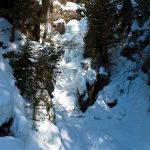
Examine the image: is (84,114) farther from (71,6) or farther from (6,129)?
(71,6)

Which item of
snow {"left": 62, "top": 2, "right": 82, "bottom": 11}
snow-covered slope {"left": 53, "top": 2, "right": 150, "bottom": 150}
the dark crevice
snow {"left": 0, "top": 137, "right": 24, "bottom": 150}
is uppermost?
snow {"left": 0, "top": 137, "right": 24, "bottom": 150}

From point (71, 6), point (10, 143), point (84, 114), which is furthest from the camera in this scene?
point (71, 6)

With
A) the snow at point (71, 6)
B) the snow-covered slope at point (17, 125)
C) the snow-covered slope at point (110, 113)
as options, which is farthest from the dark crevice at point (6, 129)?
the snow at point (71, 6)

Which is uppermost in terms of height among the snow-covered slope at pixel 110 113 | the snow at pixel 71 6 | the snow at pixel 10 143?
the snow at pixel 10 143

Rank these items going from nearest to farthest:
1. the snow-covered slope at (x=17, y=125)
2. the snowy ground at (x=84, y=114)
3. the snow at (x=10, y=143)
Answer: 1. the snow at (x=10, y=143)
2. the snow-covered slope at (x=17, y=125)
3. the snowy ground at (x=84, y=114)

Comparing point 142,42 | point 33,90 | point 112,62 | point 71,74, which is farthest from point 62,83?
point 33,90

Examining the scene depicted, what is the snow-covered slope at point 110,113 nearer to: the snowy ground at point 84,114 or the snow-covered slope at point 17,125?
the snowy ground at point 84,114

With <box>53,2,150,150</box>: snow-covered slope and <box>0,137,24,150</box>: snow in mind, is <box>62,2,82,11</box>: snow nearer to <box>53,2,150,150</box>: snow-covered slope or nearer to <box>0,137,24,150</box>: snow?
<box>53,2,150,150</box>: snow-covered slope

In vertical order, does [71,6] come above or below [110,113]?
above

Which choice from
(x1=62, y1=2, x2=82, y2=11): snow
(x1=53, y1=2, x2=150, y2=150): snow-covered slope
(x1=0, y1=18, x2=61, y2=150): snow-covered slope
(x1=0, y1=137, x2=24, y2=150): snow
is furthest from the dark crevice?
(x1=62, y1=2, x2=82, y2=11): snow

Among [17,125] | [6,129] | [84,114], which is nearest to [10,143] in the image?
[6,129]

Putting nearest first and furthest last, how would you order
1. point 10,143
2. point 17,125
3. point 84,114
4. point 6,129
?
point 10,143
point 6,129
point 17,125
point 84,114

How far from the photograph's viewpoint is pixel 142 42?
16.2 m

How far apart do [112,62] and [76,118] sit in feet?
10.7
